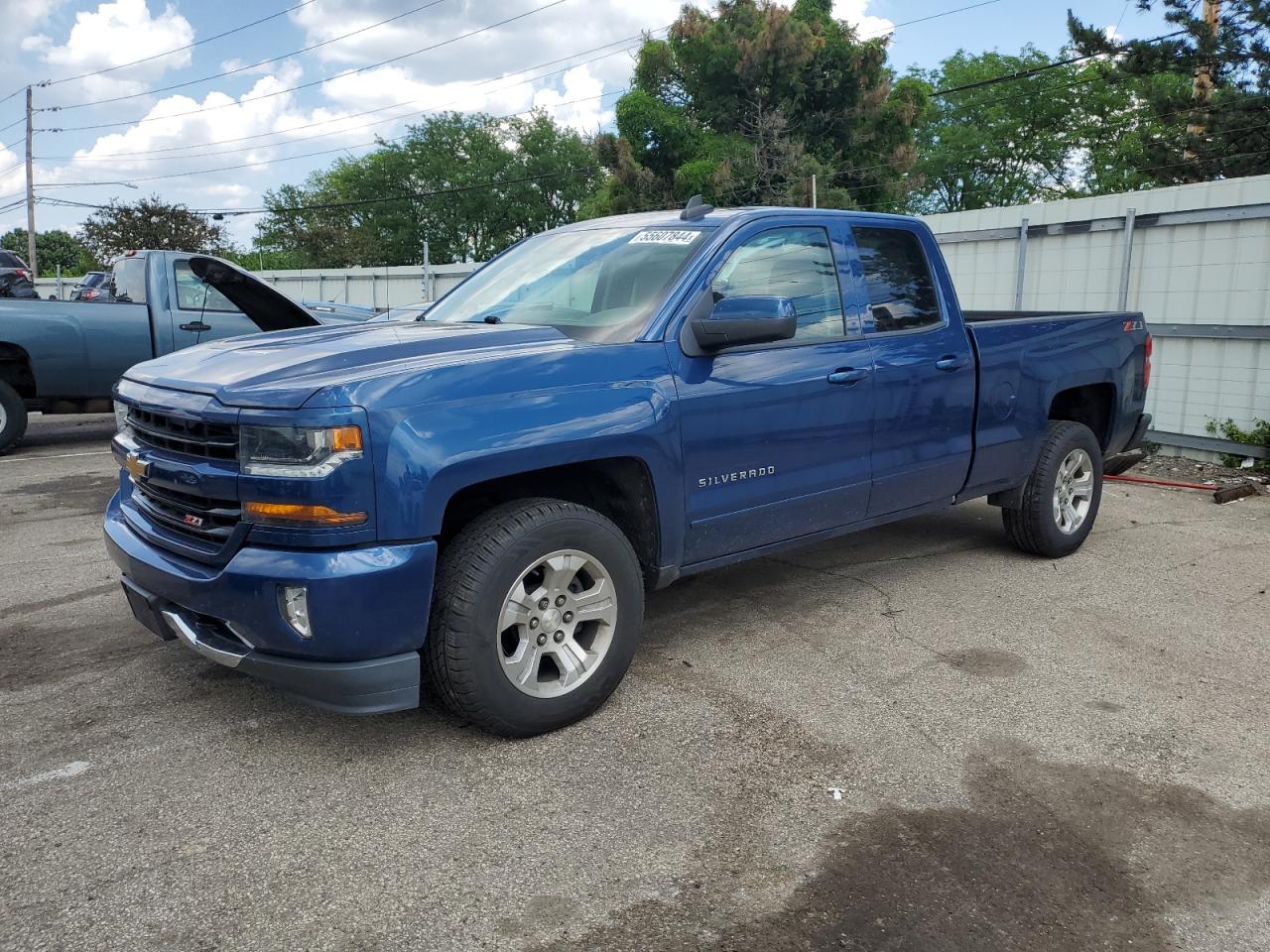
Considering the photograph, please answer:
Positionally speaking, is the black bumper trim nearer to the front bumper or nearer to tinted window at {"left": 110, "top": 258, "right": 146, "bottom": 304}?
the front bumper

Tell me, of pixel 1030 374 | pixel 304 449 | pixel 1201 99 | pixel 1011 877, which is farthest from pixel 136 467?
pixel 1201 99

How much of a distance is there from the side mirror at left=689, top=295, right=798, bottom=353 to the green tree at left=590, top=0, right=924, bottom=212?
32.7m

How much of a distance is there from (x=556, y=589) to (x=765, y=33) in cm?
3701

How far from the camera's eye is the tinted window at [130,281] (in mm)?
10039

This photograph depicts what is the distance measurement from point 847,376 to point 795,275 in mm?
510

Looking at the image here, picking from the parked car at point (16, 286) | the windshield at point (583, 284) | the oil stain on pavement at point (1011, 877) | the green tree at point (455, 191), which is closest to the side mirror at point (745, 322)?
the windshield at point (583, 284)

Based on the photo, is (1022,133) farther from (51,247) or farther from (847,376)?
(51,247)

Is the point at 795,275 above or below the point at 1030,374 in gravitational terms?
above

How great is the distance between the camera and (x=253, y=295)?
31.3ft

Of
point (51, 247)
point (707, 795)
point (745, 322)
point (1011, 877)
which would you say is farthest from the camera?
point (51, 247)

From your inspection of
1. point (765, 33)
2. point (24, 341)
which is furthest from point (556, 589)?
point (765, 33)

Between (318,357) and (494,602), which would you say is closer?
(494,602)

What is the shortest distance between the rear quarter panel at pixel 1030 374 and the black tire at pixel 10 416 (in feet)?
28.8

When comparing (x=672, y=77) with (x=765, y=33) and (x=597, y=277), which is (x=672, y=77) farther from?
(x=597, y=277)
